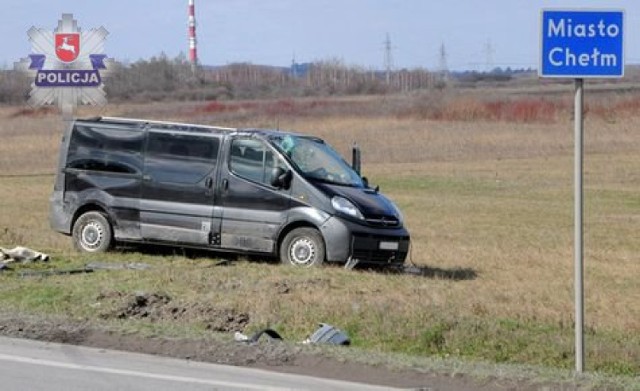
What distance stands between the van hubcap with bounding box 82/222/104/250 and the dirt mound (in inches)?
183

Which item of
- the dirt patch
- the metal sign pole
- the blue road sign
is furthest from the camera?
the metal sign pole

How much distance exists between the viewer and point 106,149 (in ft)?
56.6

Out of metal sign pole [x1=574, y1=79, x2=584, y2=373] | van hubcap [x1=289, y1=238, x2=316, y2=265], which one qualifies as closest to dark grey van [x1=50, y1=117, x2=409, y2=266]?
van hubcap [x1=289, y1=238, x2=316, y2=265]

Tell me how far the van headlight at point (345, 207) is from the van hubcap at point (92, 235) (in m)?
3.55

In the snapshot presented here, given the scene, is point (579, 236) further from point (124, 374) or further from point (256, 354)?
point (124, 374)

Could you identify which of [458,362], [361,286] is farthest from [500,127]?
[458,362]

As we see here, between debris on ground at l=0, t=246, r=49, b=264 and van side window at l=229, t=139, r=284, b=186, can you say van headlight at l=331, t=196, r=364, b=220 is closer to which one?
van side window at l=229, t=139, r=284, b=186

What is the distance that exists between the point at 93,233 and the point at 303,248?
10.6ft

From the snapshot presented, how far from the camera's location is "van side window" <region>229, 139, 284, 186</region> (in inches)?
650

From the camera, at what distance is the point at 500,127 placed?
218ft

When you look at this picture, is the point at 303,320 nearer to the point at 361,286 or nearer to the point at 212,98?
the point at 361,286

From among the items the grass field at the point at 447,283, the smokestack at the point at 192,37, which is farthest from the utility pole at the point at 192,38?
the grass field at the point at 447,283

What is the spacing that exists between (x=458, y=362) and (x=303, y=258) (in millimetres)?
6637

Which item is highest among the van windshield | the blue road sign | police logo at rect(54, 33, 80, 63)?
police logo at rect(54, 33, 80, 63)
